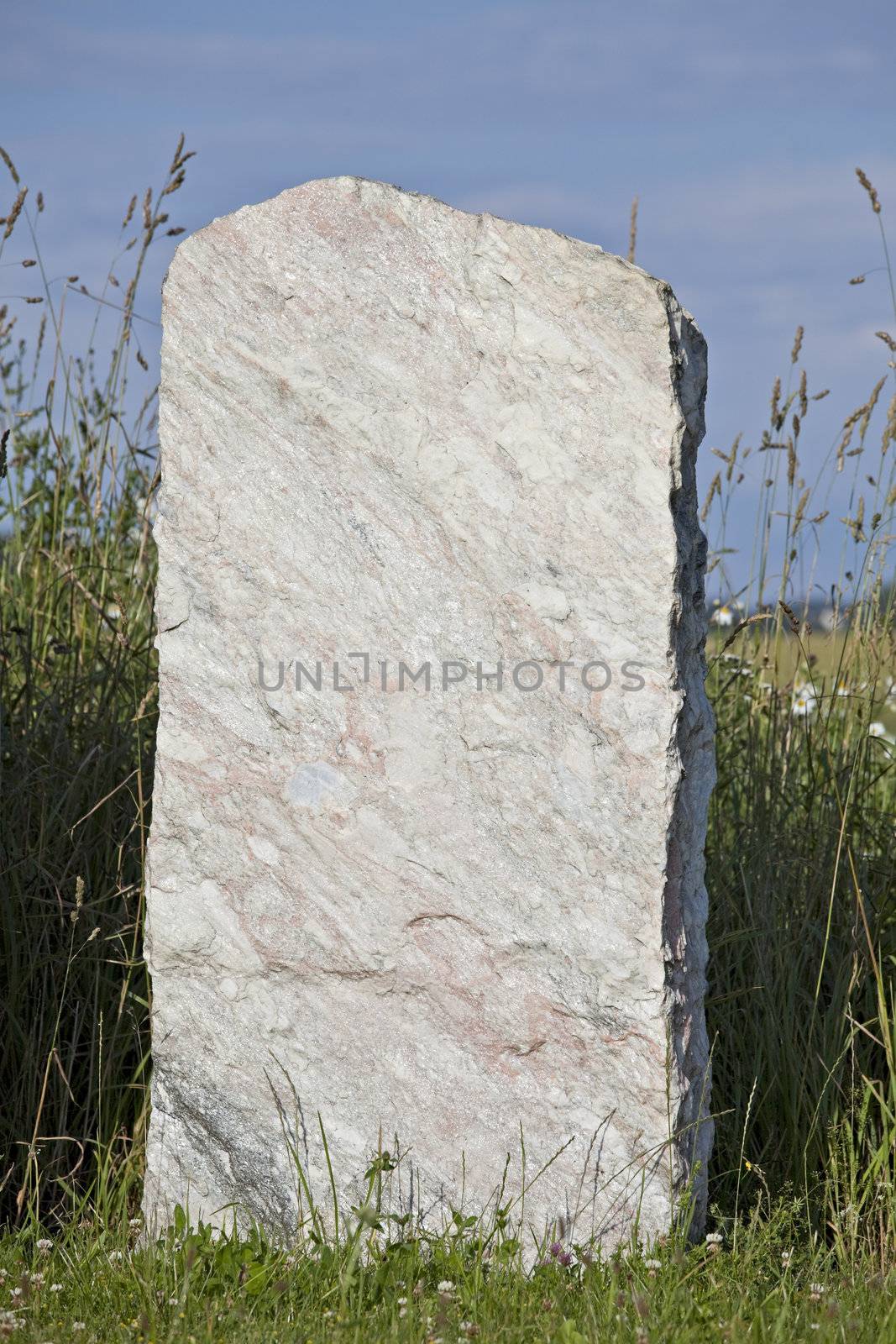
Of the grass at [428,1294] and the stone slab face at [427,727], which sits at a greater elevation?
the stone slab face at [427,727]

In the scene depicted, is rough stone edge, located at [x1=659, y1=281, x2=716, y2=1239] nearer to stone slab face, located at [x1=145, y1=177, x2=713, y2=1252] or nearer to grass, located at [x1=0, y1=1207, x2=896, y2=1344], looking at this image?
stone slab face, located at [x1=145, y1=177, x2=713, y2=1252]

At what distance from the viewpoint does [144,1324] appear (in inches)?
70.1

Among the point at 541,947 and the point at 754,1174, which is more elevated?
the point at 541,947

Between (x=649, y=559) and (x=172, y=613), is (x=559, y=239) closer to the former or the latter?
(x=649, y=559)

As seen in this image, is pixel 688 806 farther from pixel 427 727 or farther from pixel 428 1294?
pixel 428 1294

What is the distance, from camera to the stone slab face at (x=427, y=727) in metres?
1.98

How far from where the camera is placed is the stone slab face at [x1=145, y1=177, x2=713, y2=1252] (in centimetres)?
198

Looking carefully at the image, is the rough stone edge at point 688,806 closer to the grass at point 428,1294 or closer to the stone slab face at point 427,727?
the stone slab face at point 427,727

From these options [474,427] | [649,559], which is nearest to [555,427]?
[474,427]

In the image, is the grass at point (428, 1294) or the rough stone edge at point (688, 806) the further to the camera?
the rough stone edge at point (688, 806)

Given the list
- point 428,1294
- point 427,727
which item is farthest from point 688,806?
point 428,1294

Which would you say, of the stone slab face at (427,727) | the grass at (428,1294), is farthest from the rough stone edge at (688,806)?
the grass at (428,1294)

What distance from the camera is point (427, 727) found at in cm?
206

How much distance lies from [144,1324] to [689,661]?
51.9 inches
